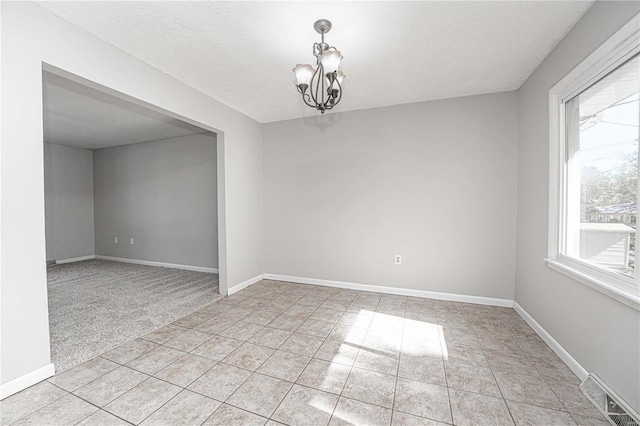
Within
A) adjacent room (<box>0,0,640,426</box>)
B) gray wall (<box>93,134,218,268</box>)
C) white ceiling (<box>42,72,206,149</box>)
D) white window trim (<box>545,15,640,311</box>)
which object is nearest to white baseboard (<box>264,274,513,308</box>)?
adjacent room (<box>0,0,640,426</box>)

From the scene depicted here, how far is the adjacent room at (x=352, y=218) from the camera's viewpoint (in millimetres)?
1581

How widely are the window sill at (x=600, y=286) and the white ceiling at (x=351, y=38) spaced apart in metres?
1.78

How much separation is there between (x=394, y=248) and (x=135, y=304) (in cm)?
327

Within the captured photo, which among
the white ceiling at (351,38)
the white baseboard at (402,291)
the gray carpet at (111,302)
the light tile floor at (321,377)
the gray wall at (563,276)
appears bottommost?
the light tile floor at (321,377)

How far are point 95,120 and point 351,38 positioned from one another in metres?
4.18

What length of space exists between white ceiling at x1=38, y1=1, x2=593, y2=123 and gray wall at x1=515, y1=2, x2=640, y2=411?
0.16 m

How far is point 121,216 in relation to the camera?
557cm

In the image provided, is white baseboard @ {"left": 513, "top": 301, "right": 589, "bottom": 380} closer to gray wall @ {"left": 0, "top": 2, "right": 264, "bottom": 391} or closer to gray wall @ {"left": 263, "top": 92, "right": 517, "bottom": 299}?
gray wall @ {"left": 263, "top": 92, "right": 517, "bottom": 299}

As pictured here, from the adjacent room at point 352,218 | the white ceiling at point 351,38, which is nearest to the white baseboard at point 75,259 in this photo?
the adjacent room at point 352,218

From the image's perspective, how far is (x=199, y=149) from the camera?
4.70 m

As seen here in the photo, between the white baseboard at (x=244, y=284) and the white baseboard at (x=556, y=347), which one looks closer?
the white baseboard at (x=556, y=347)

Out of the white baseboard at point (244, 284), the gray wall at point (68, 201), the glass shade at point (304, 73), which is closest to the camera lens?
the glass shade at point (304, 73)

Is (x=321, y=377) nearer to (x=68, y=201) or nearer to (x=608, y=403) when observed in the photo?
(x=608, y=403)

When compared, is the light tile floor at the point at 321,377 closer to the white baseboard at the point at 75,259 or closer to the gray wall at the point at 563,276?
the gray wall at the point at 563,276
